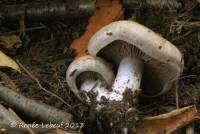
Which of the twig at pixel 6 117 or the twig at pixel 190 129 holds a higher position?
the twig at pixel 6 117

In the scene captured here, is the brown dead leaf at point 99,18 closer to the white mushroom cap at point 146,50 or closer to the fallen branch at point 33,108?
the white mushroom cap at point 146,50

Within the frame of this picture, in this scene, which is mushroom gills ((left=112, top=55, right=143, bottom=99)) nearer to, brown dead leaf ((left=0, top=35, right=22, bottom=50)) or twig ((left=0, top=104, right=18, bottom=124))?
twig ((left=0, top=104, right=18, bottom=124))

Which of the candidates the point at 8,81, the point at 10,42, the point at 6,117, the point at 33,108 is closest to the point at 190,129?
the point at 33,108

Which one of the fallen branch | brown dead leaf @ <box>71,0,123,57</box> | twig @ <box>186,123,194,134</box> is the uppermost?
brown dead leaf @ <box>71,0,123,57</box>

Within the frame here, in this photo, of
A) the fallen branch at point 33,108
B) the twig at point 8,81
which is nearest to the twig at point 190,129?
the fallen branch at point 33,108

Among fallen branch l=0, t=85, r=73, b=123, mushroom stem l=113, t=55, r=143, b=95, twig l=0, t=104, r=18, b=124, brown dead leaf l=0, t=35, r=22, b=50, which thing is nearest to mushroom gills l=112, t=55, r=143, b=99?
mushroom stem l=113, t=55, r=143, b=95

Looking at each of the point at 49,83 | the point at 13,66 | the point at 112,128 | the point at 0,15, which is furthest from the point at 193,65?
the point at 0,15
